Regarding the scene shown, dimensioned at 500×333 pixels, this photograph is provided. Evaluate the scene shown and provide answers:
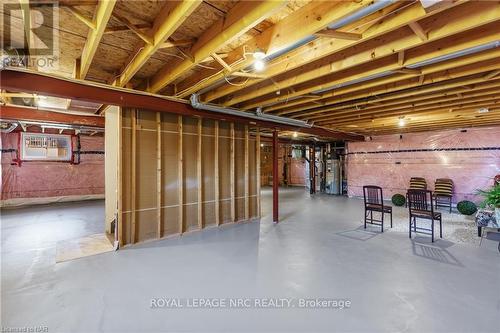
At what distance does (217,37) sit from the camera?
7.02 ft

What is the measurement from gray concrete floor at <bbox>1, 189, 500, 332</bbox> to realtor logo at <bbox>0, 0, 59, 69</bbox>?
7.91ft

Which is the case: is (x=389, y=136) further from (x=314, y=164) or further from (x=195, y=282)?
(x=195, y=282)

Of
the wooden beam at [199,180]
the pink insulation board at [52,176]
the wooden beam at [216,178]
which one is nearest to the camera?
the wooden beam at [199,180]

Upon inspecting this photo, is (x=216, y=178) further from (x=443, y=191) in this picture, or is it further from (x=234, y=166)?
(x=443, y=191)

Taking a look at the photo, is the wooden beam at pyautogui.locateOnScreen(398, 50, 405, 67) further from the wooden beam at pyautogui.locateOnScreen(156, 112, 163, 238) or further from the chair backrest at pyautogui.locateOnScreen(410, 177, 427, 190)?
the chair backrest at pyautogui.locateOnScreen(410, 177, 427, 190)

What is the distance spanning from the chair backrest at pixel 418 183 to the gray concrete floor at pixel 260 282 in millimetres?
3710

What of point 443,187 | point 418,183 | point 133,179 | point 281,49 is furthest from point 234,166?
point 443,187

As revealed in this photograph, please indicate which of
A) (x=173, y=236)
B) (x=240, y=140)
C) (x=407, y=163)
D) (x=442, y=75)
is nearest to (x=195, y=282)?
(x=173, y=236)

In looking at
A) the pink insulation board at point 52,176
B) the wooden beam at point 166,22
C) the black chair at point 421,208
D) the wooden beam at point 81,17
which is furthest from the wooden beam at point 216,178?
the pink insulation board at point 52,176

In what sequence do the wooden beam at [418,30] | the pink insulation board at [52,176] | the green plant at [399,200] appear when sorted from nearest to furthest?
1. the wooden beam at [418,30]
2. the green plant at [399,200]
3. the pink insulation board at [52,176]

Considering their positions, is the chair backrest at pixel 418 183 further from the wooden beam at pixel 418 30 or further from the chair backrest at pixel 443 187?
the wooden beam at pixel 418 30

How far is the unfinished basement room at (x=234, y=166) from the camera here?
1961 mm

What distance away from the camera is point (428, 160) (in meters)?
7.45

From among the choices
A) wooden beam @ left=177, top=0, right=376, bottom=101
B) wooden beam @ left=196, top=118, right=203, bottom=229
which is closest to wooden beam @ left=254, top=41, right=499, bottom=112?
wooden beam @ left=177, top=0, right=376, bottom=101
